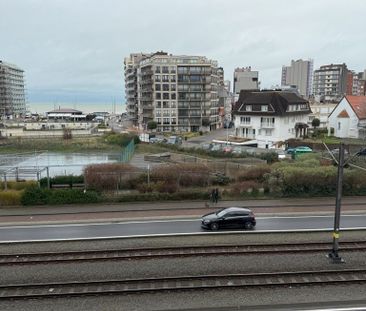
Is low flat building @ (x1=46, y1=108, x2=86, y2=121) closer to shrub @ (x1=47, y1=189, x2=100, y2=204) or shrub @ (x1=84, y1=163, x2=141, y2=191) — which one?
shrub @ (x1=84, y1=163, x2=141, y2=191)

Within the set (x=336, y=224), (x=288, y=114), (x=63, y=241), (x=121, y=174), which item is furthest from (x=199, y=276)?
(x=288, y=114)

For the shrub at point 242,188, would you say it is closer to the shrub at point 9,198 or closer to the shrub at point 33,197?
the shrub at point 33,197

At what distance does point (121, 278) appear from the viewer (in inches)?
646

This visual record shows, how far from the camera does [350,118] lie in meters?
71.2

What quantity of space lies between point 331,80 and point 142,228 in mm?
177573

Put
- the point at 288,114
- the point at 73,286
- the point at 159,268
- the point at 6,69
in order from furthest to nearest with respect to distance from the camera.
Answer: the point at 6,69 → the point at 288,114 → the point at 159,268 → the point at 73,286

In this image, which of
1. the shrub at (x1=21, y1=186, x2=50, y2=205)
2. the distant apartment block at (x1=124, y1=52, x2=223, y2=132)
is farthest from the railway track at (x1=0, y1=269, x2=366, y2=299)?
the distant apartment block at (x1=124, y1=52, x2=223, y2=132)

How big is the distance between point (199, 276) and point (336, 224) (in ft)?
22.6

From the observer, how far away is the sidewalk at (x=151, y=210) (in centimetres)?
2720

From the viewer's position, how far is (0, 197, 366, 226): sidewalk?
27.2 meters

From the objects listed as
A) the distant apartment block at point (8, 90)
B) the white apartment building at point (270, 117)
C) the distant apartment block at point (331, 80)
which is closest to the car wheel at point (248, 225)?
the white apartment building at point (270, 117)

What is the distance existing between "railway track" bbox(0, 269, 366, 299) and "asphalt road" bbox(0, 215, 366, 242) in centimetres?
677

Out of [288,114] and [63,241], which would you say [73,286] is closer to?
[63,241]

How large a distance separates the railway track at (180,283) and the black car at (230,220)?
7.41 meters
